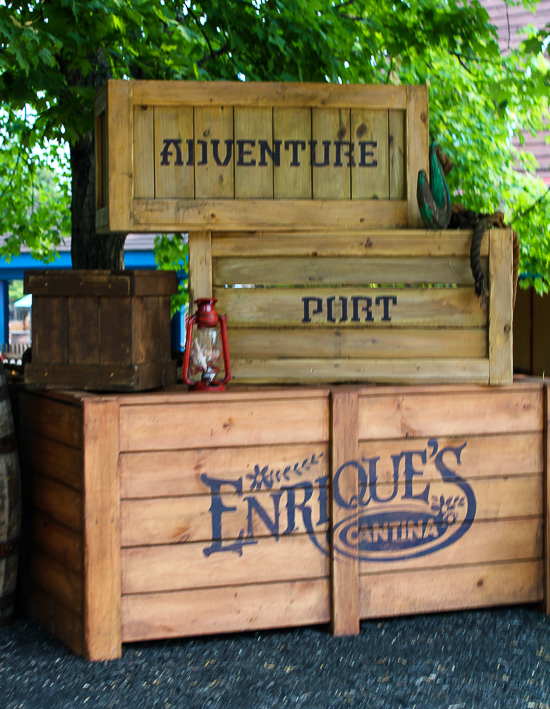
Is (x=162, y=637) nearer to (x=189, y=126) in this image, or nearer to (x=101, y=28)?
(x=189, y=126)

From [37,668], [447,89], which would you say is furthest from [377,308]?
[447,89]

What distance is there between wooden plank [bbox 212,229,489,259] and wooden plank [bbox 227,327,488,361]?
34 centimetres

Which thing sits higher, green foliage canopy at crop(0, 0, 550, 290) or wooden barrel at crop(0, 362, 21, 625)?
green foliage canopy at crop(0, 0, 550, 290)

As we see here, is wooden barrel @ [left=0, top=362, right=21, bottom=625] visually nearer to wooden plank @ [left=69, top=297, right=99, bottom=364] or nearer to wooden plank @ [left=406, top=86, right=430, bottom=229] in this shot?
wooden plank @ [left=69, top=297, right=99, bottom=364]

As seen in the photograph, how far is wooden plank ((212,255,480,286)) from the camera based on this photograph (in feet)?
9.66

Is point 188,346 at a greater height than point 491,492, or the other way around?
point 188,346

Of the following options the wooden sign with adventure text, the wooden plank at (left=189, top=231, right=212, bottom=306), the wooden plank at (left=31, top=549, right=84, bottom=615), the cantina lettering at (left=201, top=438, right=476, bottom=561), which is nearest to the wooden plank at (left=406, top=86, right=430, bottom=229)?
the wooden sign with adventure text

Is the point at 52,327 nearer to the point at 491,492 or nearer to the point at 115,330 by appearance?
the point at 115,330

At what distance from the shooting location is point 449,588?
2.92m

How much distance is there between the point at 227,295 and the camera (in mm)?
2947

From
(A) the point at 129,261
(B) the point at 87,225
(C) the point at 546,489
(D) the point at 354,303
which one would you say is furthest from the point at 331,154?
(A) the point at 129,261

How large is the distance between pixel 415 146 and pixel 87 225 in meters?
2.89

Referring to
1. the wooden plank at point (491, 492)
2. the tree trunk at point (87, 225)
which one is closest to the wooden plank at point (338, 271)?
the wooden plank at point (491, 492)

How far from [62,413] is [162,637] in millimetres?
1004
